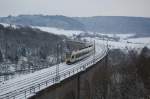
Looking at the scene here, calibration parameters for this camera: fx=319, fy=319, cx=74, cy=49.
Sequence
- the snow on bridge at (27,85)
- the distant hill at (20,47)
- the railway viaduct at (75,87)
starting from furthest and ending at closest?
the distant hill at (20,47) → the railway viaduct at (75,87) → the snow on bridge at (27,85)

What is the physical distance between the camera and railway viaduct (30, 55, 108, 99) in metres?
31.8

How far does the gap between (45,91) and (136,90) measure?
1467 inches

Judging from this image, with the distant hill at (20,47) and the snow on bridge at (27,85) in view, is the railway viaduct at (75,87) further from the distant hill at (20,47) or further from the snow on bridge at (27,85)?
the distant hill at (20,47)

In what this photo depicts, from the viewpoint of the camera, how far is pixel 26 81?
36.2 meters

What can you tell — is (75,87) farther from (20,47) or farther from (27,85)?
(20,47)

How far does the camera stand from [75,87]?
132 feet

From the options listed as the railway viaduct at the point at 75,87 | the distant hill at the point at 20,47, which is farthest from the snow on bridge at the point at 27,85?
the distant hill at the point at 20,47

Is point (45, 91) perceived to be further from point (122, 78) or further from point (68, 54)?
point (122, 78)

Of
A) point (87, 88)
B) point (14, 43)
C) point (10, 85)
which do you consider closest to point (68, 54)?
point (87, 88)

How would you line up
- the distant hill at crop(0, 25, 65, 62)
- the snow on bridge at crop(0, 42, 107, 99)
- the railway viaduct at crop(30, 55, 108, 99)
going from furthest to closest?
the distant hill at crop(0, 25, 65, 62) → the railway viaduct at crop(30, 55, 108, 99) → the snow on bridge at crop(0, 42, 107, 99)

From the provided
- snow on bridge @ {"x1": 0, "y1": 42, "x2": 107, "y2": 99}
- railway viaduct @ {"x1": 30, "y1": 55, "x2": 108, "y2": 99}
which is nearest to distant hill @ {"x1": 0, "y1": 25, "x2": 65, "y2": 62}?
railway viaduct @ {"x1": 30, "y1": 55, "x2": 108, "y2": 99}

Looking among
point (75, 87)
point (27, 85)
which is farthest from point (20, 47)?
point (27, 85)

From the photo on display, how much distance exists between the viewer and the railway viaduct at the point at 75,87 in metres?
31.8

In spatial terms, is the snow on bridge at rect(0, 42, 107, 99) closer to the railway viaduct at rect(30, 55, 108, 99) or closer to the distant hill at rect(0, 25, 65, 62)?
the railway viaduct at rect(30, 55, 108, 99)
